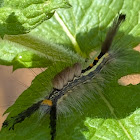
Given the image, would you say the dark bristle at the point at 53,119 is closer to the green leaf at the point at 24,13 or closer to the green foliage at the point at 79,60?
the green foliage at the point at 79,60

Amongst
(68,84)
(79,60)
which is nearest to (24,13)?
(68,84)

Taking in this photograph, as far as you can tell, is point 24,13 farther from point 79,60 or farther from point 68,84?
point 79,60

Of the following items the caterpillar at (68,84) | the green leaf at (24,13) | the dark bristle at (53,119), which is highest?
the green leaf at (24,13)

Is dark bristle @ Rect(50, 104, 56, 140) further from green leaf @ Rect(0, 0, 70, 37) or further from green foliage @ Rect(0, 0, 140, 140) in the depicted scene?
green leaf @ Rect(0, 0, 70, 37)

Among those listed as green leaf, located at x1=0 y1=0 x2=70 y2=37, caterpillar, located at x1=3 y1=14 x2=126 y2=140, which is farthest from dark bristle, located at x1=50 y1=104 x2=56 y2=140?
green leaf, located at x1=0 y1=0 x2=70 y2=37

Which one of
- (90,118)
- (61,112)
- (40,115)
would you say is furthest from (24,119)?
(90,118)

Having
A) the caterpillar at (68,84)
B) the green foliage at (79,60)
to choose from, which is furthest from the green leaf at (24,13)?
the caterpillar at (68,84)
